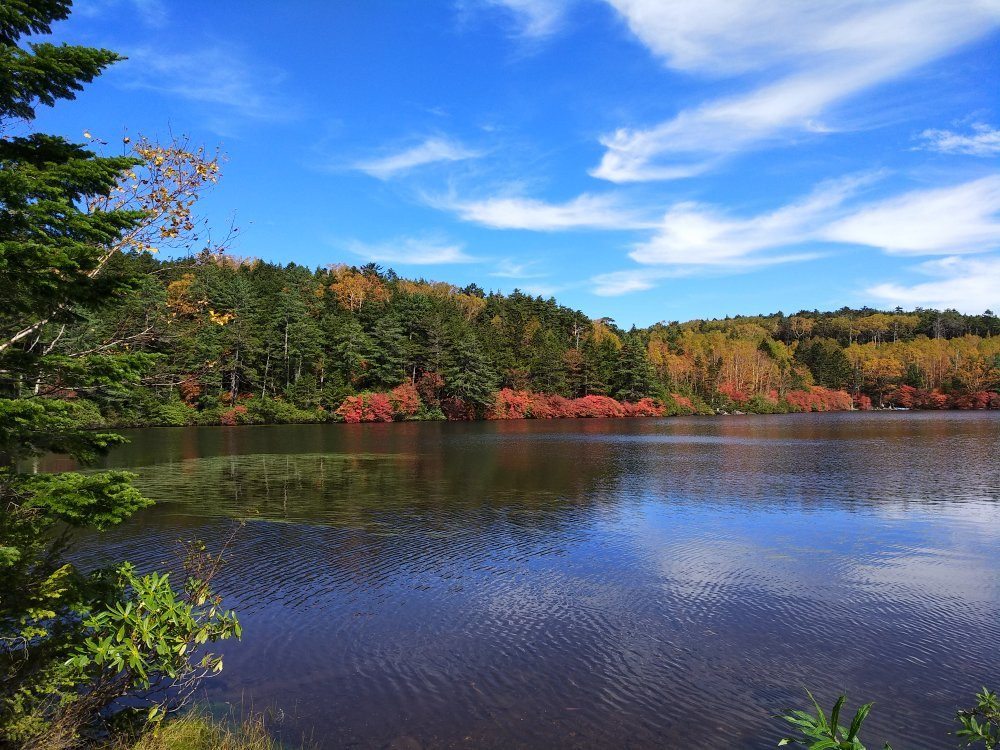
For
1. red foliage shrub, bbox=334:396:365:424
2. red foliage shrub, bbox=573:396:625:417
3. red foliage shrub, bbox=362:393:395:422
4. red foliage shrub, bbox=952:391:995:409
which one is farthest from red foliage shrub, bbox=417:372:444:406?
red foliage shrub, bbox=952:391:995:409

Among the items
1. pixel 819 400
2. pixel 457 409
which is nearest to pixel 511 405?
pixel 457 409

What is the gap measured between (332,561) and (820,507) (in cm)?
1530

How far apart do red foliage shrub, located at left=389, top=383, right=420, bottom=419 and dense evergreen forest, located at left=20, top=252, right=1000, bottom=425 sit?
0.13 m

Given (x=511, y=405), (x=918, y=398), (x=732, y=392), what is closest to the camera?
(x=511, y=405)

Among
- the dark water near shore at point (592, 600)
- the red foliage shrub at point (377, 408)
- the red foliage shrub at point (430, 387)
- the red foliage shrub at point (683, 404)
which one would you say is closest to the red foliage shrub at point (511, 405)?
the red foliage shrub at point (430, 387)

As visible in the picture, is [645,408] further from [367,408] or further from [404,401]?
[367,408]

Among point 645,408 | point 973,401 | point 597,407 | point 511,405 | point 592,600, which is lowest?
point 592,600

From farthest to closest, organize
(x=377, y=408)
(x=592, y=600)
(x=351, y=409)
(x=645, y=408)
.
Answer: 1. (x=645, y=408)
2. (x=377, y=408)
3. (x=351, y=409)
4. (x=592, y=600)

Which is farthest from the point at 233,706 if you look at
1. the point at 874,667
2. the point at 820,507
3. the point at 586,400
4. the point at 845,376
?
the point at 845,376

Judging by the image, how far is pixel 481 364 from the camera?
69.9m

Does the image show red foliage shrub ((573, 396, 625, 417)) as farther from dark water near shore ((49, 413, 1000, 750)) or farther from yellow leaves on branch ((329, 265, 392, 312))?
dark water near shore ((49, 413, 1000, 750))

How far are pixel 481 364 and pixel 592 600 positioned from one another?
59.1 metres

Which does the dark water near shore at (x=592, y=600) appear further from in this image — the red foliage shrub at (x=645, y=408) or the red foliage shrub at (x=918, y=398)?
the red foliage shrub at (x=918, y=398)

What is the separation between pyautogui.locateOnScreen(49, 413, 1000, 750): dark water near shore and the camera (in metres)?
7.34
